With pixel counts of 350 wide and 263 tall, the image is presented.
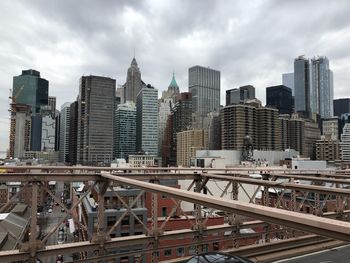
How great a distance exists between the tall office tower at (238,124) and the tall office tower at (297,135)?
37398mm

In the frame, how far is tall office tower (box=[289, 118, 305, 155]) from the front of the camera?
604 ft

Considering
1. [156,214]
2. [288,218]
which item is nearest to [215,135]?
[156,214]

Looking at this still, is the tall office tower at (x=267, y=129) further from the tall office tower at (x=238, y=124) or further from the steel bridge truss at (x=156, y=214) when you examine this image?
the steel bridge truss at (x=156, y=214)

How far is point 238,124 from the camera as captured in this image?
497 ft

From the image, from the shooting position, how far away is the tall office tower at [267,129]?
6225 inches

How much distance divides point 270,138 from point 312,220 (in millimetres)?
165181

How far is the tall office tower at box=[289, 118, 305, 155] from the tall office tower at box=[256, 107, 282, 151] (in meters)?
22.9

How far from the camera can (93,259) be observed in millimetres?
8555

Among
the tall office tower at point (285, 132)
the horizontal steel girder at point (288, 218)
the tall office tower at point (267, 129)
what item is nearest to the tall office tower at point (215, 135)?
the tall office tower at point (267, 129)

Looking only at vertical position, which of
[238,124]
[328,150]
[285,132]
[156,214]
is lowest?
[156,214]

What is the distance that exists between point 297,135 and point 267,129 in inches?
1444

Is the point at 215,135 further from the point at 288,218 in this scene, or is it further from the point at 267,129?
the point at 288,218

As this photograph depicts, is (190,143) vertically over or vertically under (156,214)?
over

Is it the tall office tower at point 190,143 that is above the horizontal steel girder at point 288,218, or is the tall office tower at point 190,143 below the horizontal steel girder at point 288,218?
above
